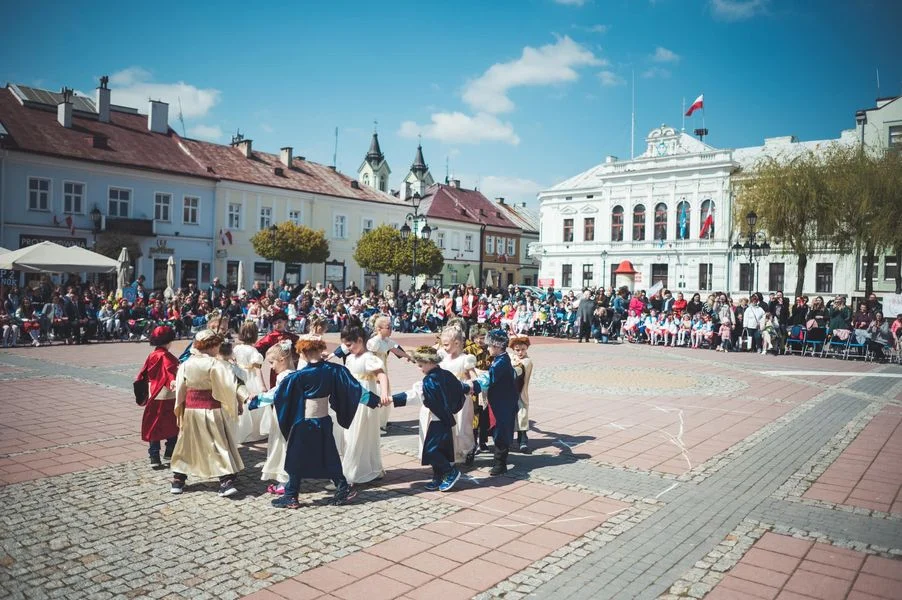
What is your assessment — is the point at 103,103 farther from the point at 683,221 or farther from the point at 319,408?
the point at 683,221

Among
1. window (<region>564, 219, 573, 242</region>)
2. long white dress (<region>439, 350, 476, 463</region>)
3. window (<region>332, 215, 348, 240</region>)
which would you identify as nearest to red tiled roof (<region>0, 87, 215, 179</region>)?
window (<region>332, 215, 348, 240</region>)

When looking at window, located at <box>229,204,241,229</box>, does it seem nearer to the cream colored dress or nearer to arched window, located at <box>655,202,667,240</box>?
arched window, located at <box>655,202,667,240</box>

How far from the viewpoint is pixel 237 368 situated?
6.43 m

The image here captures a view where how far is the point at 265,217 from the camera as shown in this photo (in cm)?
4053

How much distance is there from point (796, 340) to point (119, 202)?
3185cm

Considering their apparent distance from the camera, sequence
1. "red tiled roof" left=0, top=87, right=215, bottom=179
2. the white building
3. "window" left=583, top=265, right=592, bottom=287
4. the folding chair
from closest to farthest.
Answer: the folding chair < "red tiled roof" left=0, top=87, right=215, bottom=179 < the white building < "window" left=583, top=265, right=592, bottom=287

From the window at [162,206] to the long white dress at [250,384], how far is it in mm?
30715

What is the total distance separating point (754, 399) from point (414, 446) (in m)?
6.74

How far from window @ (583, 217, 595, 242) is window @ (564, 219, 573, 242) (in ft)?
4.23

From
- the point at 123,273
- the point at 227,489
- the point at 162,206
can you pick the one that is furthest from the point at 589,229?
the point at 227,489

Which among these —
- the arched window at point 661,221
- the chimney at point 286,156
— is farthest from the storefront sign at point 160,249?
the arched window at point 661,221

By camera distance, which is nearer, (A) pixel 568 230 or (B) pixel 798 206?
(B) pixel 798 206

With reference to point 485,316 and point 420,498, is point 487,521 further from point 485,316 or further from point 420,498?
point 485,316

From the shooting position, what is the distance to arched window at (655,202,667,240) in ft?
164
